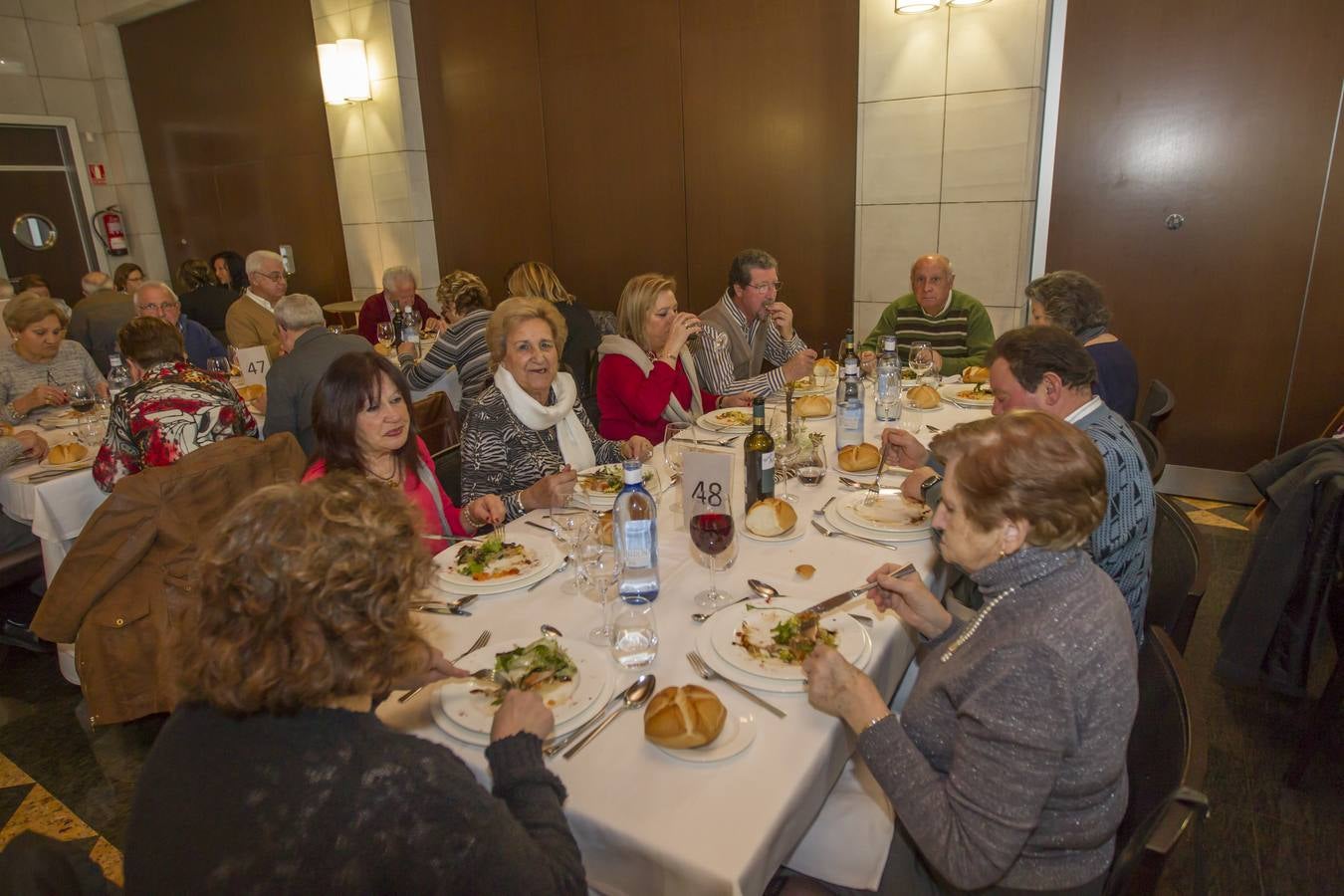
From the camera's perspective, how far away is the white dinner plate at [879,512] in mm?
2049

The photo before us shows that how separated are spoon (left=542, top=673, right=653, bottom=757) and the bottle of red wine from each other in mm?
770

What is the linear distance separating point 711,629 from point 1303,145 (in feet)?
14.3

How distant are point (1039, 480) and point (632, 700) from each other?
30.5 inches

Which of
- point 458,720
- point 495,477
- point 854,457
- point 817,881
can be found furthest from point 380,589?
point 854,457

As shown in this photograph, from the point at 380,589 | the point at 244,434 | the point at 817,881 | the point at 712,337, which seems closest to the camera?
the point at 380,589

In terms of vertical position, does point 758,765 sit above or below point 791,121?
below

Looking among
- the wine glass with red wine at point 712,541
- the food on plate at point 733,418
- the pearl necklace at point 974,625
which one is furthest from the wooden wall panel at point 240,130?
the pearl necklace at point 974,625

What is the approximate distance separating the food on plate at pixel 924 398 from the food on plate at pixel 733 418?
2.45 ft

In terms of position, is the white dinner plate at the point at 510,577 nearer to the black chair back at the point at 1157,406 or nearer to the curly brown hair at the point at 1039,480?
the curly brown hair at the point at 1039,480

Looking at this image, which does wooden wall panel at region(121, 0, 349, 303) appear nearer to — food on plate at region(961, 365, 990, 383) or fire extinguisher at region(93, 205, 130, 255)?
A: fire extinguisher at region(93, 205, 130, 255)

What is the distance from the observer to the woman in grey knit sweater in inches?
42.8

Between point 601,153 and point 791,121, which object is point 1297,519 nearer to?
point 791,121

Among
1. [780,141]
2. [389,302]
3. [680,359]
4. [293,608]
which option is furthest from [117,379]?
[780,141]

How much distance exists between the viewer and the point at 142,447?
262 centimetres
